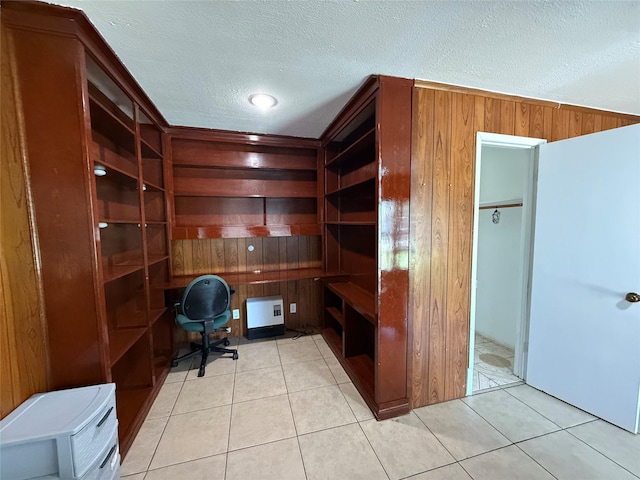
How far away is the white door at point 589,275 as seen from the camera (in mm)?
1622

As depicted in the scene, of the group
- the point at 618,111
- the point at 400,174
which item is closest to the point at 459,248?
the point at 400,174

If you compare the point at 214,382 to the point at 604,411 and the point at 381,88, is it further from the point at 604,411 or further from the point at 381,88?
the point at 604,411

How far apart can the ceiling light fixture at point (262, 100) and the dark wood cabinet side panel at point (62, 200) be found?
97 cm

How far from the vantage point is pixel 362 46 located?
134 cm

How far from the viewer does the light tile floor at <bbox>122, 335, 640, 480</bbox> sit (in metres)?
1.40

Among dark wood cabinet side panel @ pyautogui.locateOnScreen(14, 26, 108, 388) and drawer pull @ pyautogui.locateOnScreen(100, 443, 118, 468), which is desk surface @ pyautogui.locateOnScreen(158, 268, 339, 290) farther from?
drawer pull @ pyautogui.locateOnScreen(100, 443, 118, 468)

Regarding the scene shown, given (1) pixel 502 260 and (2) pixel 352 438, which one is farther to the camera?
(1) pixel 502 260

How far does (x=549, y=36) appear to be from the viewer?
1277 millimetres

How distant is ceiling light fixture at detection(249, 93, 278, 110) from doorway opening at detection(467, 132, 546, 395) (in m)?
1.60

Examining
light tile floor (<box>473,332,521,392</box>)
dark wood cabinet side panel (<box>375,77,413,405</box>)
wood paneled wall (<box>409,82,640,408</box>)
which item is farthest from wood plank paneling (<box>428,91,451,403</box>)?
light tile floor (<box>473,332,521,392</box>)

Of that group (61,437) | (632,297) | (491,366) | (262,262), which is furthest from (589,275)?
(61,437)

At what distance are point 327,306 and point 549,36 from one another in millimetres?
2879

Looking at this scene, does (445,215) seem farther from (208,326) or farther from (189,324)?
(189,324)

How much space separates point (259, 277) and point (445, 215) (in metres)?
1.98
